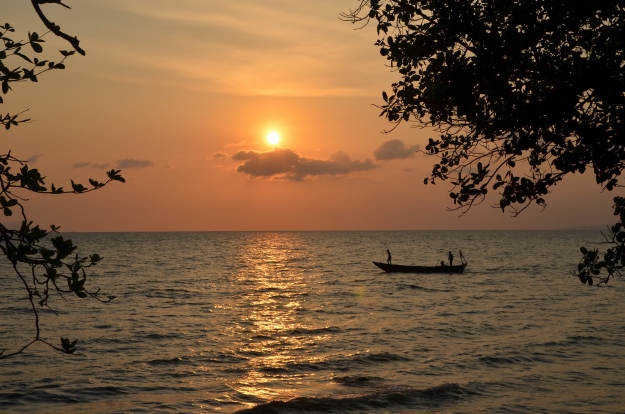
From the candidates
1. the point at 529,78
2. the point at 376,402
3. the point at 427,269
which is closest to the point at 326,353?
the point at 376,402

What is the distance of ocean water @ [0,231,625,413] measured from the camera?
24.0 metres

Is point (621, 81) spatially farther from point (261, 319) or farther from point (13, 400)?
point (261, 319)

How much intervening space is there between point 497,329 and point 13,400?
26.3 meters

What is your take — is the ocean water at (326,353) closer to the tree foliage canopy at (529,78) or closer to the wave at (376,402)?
the wave at (376,402)

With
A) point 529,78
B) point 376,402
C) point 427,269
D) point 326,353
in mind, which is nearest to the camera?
point 529,78

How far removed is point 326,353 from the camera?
3300 centimetres

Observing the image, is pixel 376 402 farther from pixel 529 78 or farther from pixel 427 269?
pixel 427 269

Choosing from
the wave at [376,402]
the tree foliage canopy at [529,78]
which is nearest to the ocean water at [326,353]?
the wave at [376,402]

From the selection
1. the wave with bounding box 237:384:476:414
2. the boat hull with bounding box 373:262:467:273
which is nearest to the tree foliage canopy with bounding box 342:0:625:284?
the wave with bounding box 237:384:476:414

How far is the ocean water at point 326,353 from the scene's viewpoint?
24.0m

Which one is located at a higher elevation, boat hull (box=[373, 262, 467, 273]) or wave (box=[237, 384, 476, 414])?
boat hull (box=[373, 262, 467, 273])

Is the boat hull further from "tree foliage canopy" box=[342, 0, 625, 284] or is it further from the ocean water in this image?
"tree foliage canopy" box=[342, 0, 625, 284]

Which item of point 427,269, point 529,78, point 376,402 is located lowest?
point 376,402

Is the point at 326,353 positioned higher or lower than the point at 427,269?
lower
